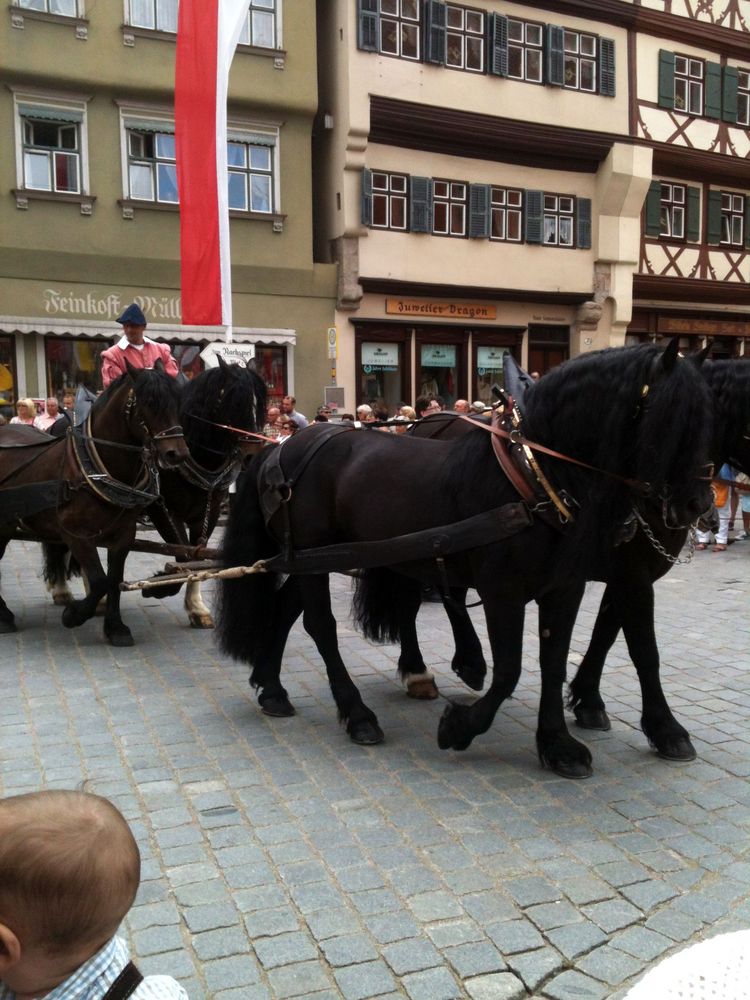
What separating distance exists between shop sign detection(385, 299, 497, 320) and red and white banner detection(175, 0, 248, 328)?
1016cm

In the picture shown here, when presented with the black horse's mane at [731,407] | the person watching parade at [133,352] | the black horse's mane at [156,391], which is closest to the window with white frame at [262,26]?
the person watching parade at [133,352]

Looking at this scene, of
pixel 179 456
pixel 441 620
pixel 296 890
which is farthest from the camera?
pixel 441 620

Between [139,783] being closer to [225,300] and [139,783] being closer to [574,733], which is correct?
[574,733]

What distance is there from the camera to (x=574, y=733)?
4.32m

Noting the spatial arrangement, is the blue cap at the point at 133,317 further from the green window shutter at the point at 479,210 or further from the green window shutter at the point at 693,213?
the green window shutter at the point at 693,213

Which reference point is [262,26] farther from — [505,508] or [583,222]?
[505,508]

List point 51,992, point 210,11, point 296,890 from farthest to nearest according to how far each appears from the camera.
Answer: point 210,11
point 296,890
point 51,992

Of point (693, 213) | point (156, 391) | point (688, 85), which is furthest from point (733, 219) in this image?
point (156, 391)

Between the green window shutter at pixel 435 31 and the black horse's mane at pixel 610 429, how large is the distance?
1773cm

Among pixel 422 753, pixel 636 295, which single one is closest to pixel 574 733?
pixel 422 753

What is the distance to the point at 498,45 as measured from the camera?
63.8 feet

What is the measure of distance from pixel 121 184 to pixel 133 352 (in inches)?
449

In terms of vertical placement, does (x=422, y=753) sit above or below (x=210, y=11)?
below

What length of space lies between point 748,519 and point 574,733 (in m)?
8.02
